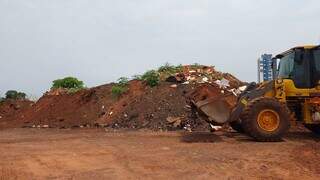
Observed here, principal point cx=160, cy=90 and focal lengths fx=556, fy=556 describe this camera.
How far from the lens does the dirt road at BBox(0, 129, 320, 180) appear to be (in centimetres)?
981

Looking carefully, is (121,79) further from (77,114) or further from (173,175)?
(173,175)

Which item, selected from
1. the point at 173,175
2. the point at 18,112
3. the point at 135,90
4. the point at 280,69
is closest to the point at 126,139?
the point at 280,69

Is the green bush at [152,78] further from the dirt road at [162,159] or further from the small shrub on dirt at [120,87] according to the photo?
the dirt road at [162,159]

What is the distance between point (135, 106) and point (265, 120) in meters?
9.54

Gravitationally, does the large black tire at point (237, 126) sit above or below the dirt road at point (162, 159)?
above

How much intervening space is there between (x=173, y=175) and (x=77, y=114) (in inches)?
660

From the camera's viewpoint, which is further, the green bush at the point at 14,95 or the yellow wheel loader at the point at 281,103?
the green bush at the point at 14,95

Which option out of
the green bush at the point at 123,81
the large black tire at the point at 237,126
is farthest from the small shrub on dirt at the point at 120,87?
the large black tire at the point at 237,126

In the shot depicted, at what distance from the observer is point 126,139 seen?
1620 cm

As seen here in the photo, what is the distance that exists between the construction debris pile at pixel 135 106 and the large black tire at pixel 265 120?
5.05 m

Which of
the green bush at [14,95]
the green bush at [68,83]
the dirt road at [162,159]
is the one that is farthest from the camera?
the green bush at [14,95]

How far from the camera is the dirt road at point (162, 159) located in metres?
9.81

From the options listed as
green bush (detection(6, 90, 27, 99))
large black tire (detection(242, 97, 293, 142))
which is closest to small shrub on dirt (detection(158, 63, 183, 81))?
large black tire (detection(242, 97, 293, 142))

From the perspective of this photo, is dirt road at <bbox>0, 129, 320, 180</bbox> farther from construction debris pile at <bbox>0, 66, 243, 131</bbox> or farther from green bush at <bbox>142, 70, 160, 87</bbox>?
green bush at <bbox>142, 70, 160, 87</bbox>
